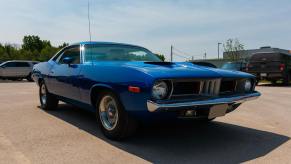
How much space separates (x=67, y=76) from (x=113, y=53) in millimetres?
856

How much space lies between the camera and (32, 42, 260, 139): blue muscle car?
344cm

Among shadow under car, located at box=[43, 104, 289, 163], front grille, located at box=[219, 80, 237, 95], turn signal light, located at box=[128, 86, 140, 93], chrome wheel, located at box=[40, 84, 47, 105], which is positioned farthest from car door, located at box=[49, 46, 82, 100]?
front grille, located at box=[219, 80, 237, 95]

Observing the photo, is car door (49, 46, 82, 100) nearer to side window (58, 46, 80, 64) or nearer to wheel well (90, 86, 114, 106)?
side window (58, 46, 80, 64)

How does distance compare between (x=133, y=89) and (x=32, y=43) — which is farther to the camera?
(x=32, y=43)

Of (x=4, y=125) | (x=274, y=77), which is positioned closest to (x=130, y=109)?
(x=4, y=125)

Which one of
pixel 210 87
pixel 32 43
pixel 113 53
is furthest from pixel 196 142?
pixel 32 43

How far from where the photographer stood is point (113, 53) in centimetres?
503

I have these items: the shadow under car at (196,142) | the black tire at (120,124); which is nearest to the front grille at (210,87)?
the shadow under car at (196,142)

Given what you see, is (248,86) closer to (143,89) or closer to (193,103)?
(193,103)

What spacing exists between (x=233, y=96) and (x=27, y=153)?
8.48 feet

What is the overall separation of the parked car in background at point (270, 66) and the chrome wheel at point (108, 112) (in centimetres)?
1292

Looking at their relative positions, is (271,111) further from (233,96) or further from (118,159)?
(118,159)

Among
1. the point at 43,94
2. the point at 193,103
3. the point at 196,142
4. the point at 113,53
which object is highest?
the point at 113,53

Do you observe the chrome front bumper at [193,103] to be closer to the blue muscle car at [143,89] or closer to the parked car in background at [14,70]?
the blue muscle car at [143,89]
